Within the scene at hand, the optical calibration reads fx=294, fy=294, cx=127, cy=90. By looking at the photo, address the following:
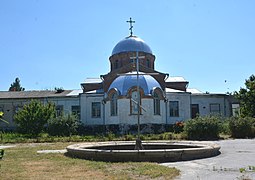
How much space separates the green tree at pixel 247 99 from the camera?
29578mm

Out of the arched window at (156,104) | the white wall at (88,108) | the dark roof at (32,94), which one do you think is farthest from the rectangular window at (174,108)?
the dark roof at (32,94)

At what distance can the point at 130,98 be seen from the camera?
27.6 metres

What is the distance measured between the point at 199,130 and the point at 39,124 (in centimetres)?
1492

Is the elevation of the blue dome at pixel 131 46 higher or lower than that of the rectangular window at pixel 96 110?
higher

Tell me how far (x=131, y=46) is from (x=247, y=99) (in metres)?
15.3

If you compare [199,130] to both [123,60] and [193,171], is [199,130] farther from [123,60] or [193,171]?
[123,60]

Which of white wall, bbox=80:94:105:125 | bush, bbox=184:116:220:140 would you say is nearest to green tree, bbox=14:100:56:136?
white wall, bbox=80:94:105:125

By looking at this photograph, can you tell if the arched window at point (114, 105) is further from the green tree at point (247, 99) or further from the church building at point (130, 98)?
the green tree at point (247, 99)

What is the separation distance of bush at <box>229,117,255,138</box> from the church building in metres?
8.61

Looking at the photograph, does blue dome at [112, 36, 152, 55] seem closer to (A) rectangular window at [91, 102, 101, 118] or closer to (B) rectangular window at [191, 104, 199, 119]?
(A) rectangular window at [91, 102, 101, 118]

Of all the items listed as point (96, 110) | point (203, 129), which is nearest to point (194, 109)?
point (96, 110)

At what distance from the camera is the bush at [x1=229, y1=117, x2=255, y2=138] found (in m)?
22.4

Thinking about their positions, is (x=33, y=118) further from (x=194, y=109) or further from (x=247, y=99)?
(x=247, y=99)

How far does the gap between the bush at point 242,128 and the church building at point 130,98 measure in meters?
8.61
